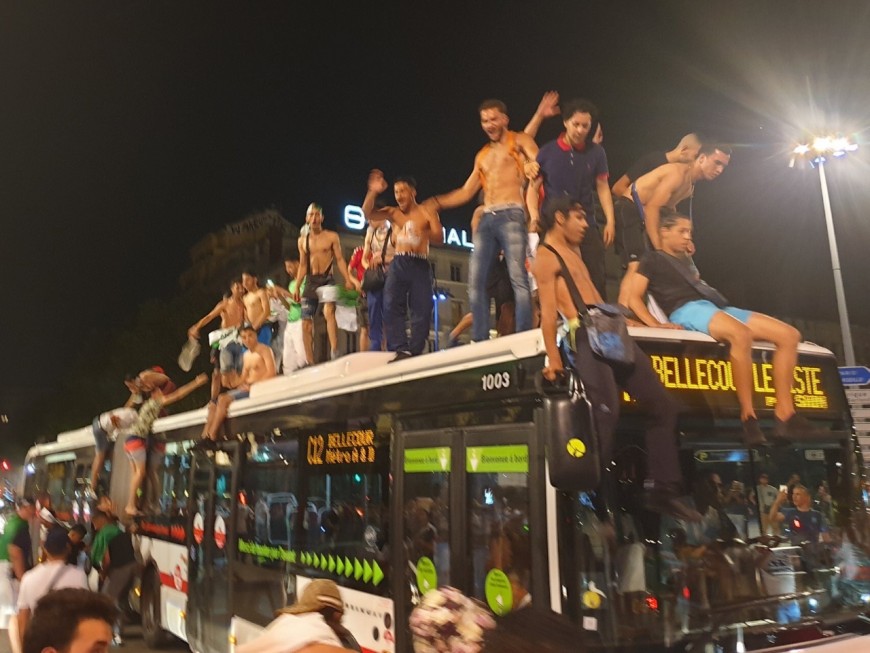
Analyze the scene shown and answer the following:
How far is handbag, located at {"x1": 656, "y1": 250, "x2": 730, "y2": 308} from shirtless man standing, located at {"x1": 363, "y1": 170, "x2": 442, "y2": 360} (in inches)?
134

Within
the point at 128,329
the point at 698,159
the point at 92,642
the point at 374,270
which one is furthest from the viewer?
the point at 128,329

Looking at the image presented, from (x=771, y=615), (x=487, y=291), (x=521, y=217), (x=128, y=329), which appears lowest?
(x=771, y=615)

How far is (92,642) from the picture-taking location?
96.2 inches

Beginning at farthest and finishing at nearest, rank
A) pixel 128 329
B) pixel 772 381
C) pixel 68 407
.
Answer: pixel 68 407 < pixel 128 329 < pixel 772 381

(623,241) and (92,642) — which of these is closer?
(92,642)

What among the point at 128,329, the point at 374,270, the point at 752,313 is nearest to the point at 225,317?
the point at 374,270

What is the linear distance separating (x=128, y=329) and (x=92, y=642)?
4052cm

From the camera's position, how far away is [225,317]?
1214 centimetres

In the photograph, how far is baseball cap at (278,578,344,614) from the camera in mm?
3313

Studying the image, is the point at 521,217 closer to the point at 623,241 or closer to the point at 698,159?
the point at 623,241

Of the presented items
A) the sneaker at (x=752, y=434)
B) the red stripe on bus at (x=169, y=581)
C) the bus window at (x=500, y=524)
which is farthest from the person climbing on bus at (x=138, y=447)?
the sneaker at (x=752, y=434)

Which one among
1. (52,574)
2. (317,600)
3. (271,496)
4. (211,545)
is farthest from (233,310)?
(317,600)

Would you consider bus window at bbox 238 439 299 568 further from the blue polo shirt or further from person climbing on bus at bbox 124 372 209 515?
person climbing on bus at bbox 124 372 209 515

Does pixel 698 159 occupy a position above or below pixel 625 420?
above
